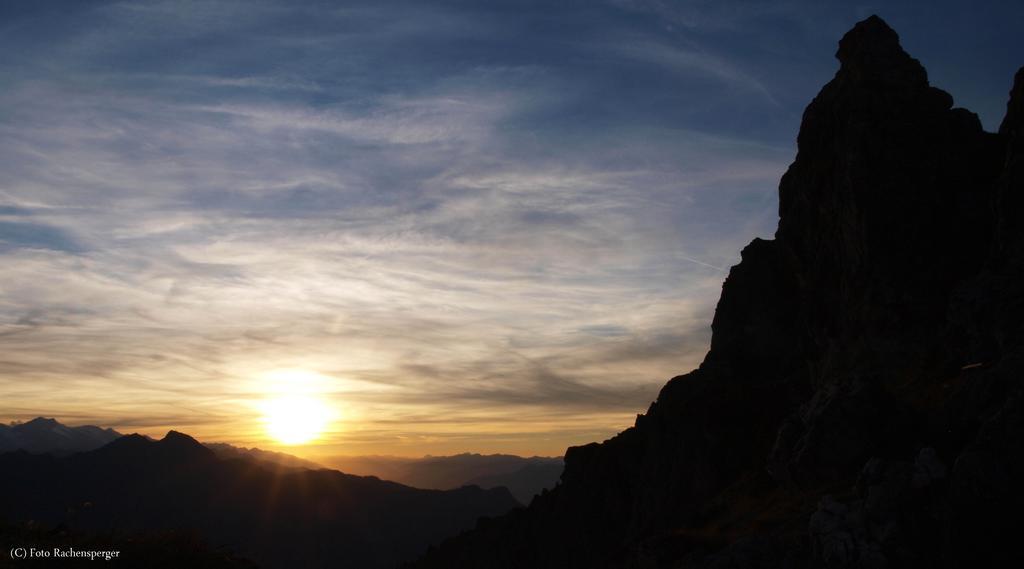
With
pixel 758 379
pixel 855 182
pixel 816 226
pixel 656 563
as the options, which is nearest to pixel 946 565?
pixel 656 563

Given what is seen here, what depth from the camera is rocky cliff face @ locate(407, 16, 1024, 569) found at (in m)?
25.3

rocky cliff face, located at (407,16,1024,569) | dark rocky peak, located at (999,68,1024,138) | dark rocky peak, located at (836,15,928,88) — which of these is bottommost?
rocky cliff face, located at (407,16,1024,569)

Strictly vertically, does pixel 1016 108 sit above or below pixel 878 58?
below

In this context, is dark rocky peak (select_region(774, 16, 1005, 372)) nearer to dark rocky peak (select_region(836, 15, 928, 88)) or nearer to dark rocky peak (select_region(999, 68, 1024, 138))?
dark rocky peak (select_region(836, 15, 928, 88))

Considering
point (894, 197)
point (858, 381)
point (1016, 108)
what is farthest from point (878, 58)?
point (858, 381)

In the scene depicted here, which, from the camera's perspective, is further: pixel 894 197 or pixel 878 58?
pixel 878 58

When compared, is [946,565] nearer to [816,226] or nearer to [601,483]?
[816,226]

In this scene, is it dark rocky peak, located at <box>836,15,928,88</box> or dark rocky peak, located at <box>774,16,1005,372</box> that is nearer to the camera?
dark rocky peak, located at <box>774,16,1005,372</box>

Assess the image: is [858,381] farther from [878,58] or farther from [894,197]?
[878,58]

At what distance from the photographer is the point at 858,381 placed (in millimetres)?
37969

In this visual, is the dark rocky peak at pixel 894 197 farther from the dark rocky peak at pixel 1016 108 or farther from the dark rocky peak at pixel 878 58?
the dark rocky peak at pixel 1016 108

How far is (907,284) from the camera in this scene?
174 feet

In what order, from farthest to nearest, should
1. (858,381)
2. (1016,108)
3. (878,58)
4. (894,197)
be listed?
(878,58) < (894,197) < (1016,108) < (858,381)

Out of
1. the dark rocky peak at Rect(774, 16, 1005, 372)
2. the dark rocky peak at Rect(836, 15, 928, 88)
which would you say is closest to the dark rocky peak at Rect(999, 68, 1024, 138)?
the dark rocky peak at Rect(774, 16, 1005, 372)
